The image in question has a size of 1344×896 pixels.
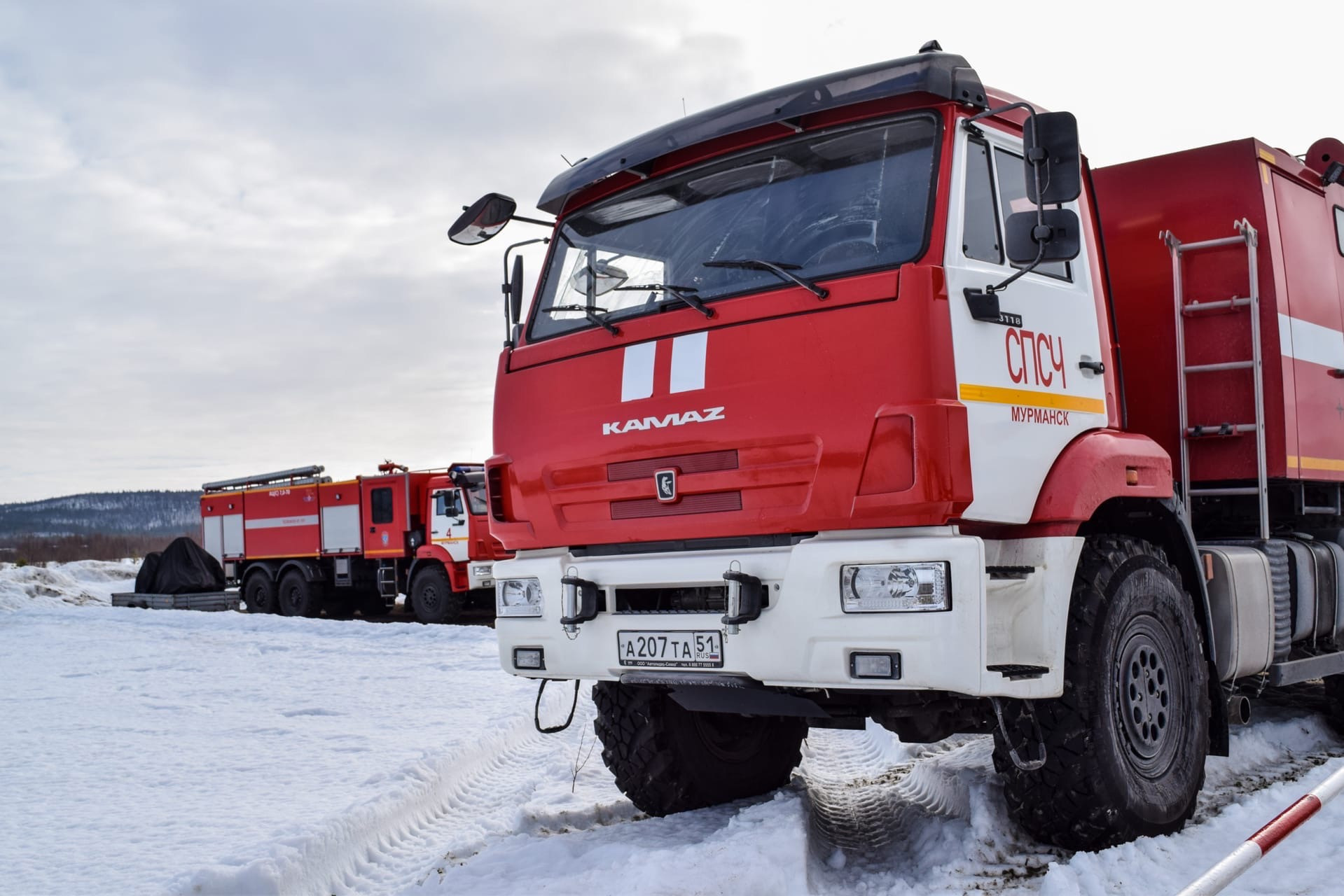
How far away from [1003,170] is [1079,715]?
196 cm

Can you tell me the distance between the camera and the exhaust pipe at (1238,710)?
4.98 m

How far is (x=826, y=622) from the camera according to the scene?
3.57m

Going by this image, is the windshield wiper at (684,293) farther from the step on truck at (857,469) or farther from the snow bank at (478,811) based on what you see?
the snow bank at (478,811)

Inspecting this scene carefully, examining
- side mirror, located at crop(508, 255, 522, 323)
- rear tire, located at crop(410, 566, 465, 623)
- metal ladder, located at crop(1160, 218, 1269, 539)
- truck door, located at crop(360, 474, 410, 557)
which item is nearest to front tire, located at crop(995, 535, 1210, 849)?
metal ladder, located at crop(1160, 218, 1269, 539)

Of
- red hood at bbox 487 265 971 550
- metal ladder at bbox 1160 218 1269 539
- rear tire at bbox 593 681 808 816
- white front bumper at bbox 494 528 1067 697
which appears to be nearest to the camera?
white front bumper at bbox 494 528 1067 697

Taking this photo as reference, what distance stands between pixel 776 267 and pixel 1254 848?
2289 mm

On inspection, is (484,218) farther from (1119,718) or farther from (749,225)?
(1119,718)

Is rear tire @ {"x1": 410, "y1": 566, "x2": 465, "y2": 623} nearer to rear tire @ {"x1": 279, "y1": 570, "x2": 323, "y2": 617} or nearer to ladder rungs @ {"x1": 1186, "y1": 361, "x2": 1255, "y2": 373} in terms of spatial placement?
rear tire @ {"x1": 279, "y1": 570, "x2": 323, "y2": 617}

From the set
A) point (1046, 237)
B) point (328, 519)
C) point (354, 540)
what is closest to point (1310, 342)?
point (1046, 237)

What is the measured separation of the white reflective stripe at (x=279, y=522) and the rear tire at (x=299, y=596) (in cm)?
103

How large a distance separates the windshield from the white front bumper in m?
0.94

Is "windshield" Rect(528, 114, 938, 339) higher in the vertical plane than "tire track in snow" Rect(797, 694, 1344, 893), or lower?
higher

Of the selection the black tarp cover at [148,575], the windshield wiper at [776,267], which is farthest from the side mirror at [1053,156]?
the black tarp cover at [148,575]

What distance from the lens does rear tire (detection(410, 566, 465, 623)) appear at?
18.9m
